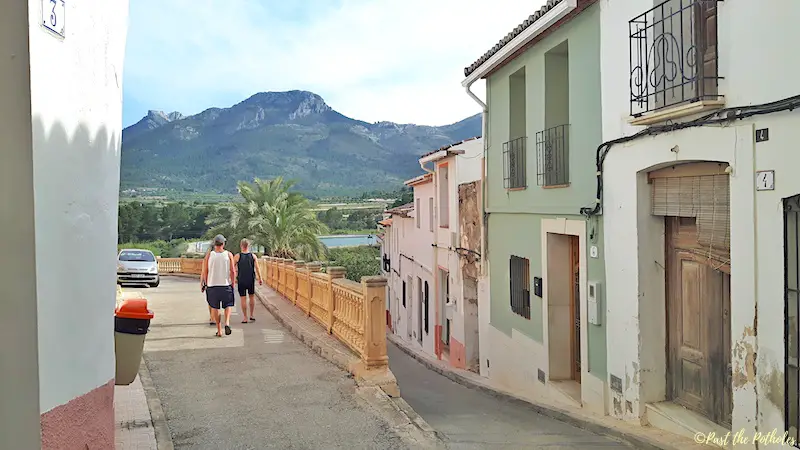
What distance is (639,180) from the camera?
24.6ft

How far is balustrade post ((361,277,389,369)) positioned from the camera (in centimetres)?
761

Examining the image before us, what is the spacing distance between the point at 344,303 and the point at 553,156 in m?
3.80

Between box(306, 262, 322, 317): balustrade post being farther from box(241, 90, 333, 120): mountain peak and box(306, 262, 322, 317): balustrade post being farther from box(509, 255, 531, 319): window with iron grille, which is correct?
box(241, 90, 333, 120): mountain peak

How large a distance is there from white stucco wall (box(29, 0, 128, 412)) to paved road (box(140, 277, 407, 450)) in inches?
75.5

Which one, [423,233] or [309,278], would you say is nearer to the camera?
[309,278]

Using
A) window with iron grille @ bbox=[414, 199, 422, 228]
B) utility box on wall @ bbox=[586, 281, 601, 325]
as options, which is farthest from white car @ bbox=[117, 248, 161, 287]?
utility box on wall @ bbox=[586, 281, 601, 325]

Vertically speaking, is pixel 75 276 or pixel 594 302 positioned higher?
pixel 75 276

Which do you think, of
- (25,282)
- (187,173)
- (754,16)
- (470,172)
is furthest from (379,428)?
(187,173)

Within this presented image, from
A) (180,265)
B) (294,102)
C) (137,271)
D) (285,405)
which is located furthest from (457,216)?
(294,102)

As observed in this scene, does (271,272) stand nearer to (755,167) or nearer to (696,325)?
(696,325)

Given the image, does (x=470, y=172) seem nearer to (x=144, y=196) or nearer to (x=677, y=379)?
(x=677, y=379)

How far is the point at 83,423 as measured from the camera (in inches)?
154

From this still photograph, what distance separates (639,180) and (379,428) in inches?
158

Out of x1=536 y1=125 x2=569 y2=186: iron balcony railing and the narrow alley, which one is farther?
x1=536 y1=125 x2=569 y2=186: iron balcony railing
